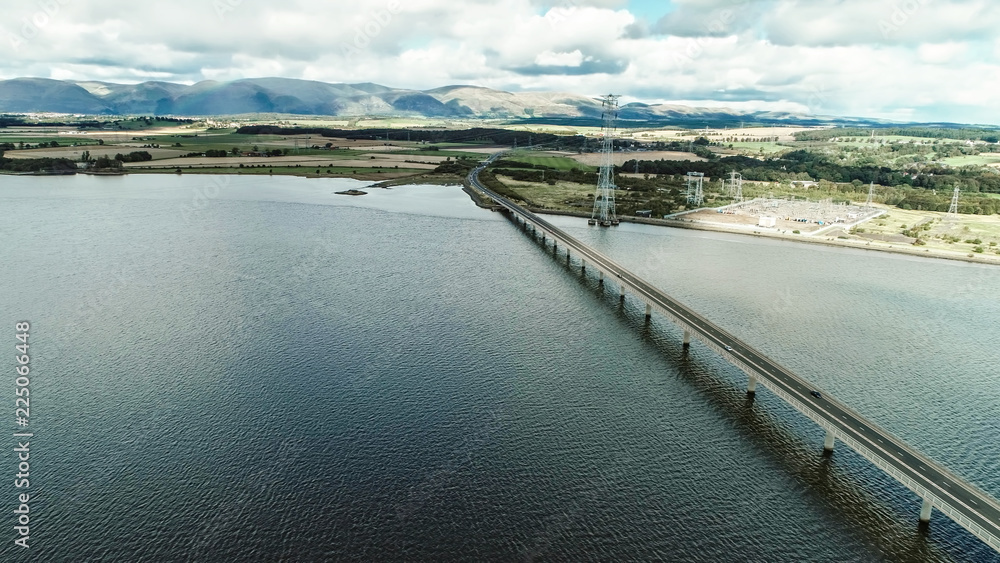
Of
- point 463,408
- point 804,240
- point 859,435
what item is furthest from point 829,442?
point 804,240

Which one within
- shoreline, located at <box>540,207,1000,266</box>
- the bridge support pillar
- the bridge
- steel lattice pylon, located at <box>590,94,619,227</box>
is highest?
steel lattice pylon, located at <box>590,94,619,227</box>

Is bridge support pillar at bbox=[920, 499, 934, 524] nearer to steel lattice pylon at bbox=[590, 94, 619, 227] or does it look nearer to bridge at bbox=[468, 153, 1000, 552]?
bridge at bbox=[468, 153, 1000, 552]

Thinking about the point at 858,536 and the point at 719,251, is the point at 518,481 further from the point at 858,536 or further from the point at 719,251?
the point at 719,251

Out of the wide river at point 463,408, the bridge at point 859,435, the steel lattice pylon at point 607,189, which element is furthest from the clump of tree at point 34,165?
the bridge at point 859,435

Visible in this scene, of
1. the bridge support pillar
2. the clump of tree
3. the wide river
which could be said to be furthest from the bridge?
the clump of tree

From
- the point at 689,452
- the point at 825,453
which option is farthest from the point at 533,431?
the point at 825,453

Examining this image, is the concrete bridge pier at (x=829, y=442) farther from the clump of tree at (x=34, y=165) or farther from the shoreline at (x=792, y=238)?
the clump of tree at (x=34, y=165)
